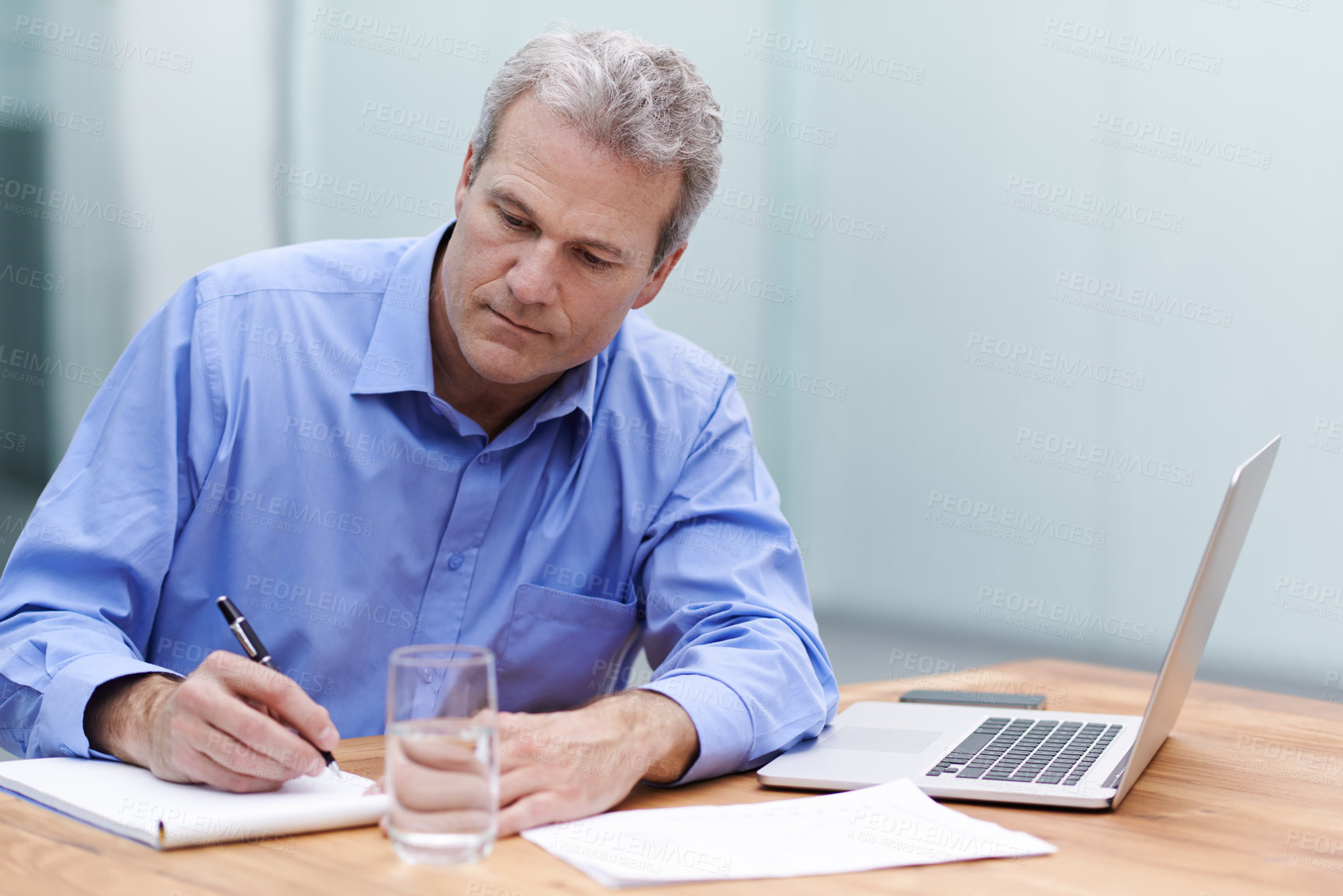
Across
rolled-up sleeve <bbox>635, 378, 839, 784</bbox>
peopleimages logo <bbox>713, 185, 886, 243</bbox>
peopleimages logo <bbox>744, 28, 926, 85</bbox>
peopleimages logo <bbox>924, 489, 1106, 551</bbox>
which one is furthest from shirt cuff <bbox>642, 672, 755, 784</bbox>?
peopleimages logo <bbox>744, 28, 926, 85</bbox>

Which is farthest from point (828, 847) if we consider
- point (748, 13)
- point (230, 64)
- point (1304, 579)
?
point (748, 13)

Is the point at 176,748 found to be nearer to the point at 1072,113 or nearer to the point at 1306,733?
the point at 1306,733

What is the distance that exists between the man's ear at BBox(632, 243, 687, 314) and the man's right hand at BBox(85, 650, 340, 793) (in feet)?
2.45

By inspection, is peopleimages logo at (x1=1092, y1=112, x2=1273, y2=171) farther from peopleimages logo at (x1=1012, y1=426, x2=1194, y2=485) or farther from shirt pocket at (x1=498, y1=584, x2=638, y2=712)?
shirt pocket at (x1=498, y1=584, x2=638, y2=712)

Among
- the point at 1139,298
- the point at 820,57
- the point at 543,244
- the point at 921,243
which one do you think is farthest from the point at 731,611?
the point at 820,57

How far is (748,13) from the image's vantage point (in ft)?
13.8

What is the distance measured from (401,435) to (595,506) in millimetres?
270

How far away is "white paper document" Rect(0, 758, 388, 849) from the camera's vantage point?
0.87m

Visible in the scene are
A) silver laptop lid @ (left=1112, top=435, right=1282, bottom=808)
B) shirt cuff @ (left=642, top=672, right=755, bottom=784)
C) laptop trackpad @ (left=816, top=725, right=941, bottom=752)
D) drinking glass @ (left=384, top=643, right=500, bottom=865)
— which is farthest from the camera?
laptop trackpad @ (left=816, top=725, right=941, bottom=752)

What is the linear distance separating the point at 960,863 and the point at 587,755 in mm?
322

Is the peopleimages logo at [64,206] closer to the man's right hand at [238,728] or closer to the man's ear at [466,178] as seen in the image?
the man's ear at [466,178]

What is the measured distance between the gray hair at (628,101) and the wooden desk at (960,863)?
2.37 feet

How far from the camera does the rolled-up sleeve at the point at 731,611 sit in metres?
1.18

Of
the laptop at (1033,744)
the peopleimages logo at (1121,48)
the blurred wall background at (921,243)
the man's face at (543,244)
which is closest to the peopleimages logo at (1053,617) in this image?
the blurred wall background at (921,243)
